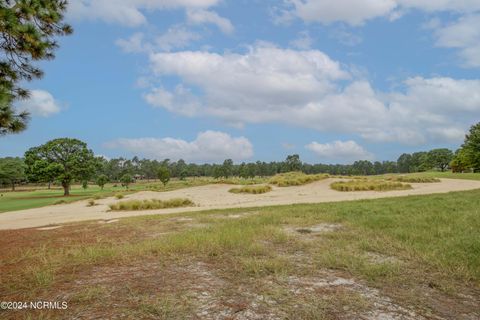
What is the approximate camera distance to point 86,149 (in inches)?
1756

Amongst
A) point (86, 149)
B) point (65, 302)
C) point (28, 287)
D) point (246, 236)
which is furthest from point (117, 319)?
point (86, 149)

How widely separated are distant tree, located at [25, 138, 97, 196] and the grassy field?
3532 centimetres

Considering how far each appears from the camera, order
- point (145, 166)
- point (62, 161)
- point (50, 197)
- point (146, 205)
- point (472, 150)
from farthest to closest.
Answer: point (145, 166)
point (472, 150)
point (62, 161)
point (50, 197)
point (146, 205)

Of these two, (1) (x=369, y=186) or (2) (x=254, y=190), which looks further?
(2) (x=254, y=190)

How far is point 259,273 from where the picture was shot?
17.1 feet

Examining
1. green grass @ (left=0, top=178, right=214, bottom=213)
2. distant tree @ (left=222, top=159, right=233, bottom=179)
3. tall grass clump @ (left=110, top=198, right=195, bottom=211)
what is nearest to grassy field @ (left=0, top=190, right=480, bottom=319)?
tall grass clump @ (left=110, top=198, right=195, bottom=211)

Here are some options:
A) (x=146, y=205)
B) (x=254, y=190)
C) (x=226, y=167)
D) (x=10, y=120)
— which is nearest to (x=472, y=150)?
(x=254, y=190)

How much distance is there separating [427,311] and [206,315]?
8.31 ft

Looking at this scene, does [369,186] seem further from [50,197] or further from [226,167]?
[226,167]

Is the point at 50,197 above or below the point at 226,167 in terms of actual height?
Answer: below

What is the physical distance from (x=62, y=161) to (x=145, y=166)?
2329 inches

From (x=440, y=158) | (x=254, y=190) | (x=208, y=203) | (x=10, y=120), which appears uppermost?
(x=440, y=158)

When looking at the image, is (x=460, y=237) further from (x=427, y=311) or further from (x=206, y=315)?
(x=206, y=315)

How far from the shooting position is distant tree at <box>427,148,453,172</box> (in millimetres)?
81875
